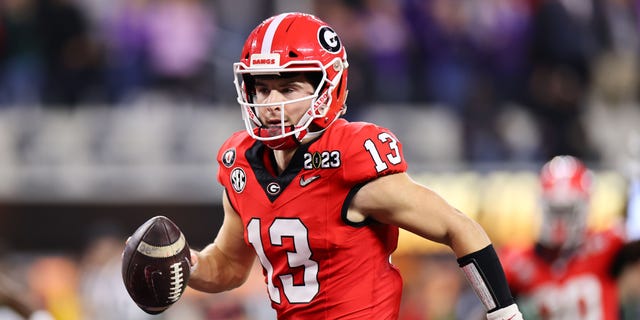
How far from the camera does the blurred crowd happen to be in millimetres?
10000

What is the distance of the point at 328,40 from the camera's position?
4129 millimetres

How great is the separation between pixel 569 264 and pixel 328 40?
107 inches

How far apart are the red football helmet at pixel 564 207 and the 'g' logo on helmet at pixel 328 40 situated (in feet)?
8.55

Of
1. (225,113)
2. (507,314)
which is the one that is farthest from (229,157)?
(225,113)

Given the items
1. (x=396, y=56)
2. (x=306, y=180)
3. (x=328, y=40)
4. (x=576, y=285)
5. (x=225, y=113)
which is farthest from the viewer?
(x=396, y=56)

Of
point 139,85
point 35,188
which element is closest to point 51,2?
point 139,85

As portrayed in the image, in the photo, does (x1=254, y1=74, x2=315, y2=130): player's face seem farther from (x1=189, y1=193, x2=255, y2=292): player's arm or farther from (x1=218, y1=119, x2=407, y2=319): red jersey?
(x1=189, y1=193, x2=255, y2=292): player's arm

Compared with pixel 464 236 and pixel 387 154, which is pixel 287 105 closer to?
pixel 387 154

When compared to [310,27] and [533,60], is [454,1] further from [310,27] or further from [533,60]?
[310,27]

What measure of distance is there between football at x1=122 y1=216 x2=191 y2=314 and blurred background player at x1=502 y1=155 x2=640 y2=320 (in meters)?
2.68

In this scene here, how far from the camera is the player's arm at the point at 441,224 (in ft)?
12.8

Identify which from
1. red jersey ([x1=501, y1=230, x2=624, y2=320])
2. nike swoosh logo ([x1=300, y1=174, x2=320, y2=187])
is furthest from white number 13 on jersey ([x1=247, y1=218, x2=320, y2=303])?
red jersey ([x1=501, y1=230, x2=624, y2=320])

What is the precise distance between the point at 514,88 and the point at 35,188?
3.90 m

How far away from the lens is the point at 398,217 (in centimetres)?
392
